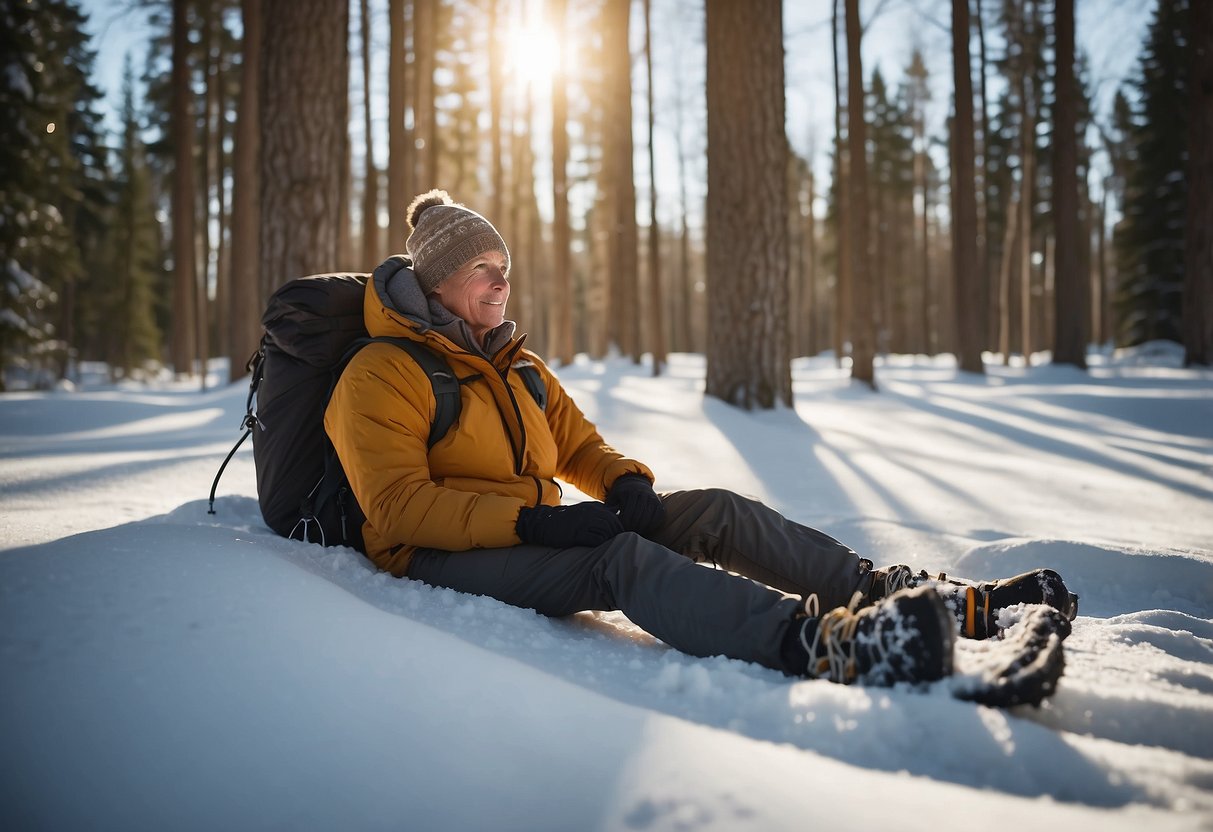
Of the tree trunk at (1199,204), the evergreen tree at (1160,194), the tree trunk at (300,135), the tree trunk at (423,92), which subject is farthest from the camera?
the evergreen tree at (1160,194)

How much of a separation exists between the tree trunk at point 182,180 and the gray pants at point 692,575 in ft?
55.2

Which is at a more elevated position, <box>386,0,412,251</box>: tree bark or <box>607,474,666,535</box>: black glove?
<box>386,0,412,251</box>: tree bark

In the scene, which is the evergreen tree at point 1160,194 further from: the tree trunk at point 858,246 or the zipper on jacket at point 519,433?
the zipper on jacket at point 519,433

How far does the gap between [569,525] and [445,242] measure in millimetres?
1204

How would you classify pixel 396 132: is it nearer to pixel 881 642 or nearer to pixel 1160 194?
pixel 881 642

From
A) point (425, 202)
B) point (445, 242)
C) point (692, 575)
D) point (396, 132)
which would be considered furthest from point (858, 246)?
point (692, 575)

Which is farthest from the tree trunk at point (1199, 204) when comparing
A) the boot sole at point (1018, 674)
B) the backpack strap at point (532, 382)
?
the boot sole at point (1018, 674)

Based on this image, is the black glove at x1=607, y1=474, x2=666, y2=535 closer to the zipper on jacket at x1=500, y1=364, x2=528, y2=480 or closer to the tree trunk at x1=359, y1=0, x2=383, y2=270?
the zipper on jacket at x1=500, y1=364, x2=528, y2=480

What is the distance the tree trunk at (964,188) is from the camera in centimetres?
1245

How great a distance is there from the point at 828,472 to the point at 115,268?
29349 mm

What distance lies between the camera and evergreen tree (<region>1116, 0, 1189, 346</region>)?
2045 cm

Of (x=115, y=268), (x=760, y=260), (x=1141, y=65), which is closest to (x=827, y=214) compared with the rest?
(x=1141, y=65)

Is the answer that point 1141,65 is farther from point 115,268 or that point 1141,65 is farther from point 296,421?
point 115,268

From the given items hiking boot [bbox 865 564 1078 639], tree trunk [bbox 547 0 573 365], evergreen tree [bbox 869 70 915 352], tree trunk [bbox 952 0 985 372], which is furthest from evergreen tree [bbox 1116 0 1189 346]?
hiking boot [bbox 865 564 1078 639]
